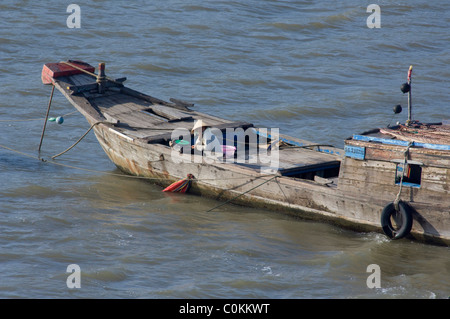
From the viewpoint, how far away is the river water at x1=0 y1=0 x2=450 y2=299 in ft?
33.2

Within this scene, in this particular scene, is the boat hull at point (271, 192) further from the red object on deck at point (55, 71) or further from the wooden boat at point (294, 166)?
the red object on deck at point (55, 71)

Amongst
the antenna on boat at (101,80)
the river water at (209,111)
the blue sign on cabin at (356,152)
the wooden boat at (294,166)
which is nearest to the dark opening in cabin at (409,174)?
the wooden boat at (294,166)

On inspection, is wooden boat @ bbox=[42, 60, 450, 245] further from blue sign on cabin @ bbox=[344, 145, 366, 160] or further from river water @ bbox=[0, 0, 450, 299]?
river water @ bbox=[0, 0, 450, 299]

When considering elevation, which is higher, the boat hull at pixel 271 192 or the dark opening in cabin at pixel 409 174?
the dark opening in cabin at pixel 409 174

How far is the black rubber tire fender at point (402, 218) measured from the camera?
10.6 m

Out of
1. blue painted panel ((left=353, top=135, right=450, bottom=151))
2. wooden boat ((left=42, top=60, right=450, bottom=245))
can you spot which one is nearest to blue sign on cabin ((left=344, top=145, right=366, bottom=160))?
wooden boat ((left=42, top=60, right=450, bottom=245))

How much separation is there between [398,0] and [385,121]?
14.8 m

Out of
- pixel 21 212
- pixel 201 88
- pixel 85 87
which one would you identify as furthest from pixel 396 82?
pixel 21 212

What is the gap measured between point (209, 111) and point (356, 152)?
25.3 feet

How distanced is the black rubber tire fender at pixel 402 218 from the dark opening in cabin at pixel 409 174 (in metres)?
0.39

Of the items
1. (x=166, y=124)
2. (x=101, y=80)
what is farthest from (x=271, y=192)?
(x=101, y=80)

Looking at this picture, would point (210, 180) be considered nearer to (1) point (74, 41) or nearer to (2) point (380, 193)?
(2) point (380, 193)

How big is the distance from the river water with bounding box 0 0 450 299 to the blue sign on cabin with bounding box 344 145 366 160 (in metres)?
1.43
